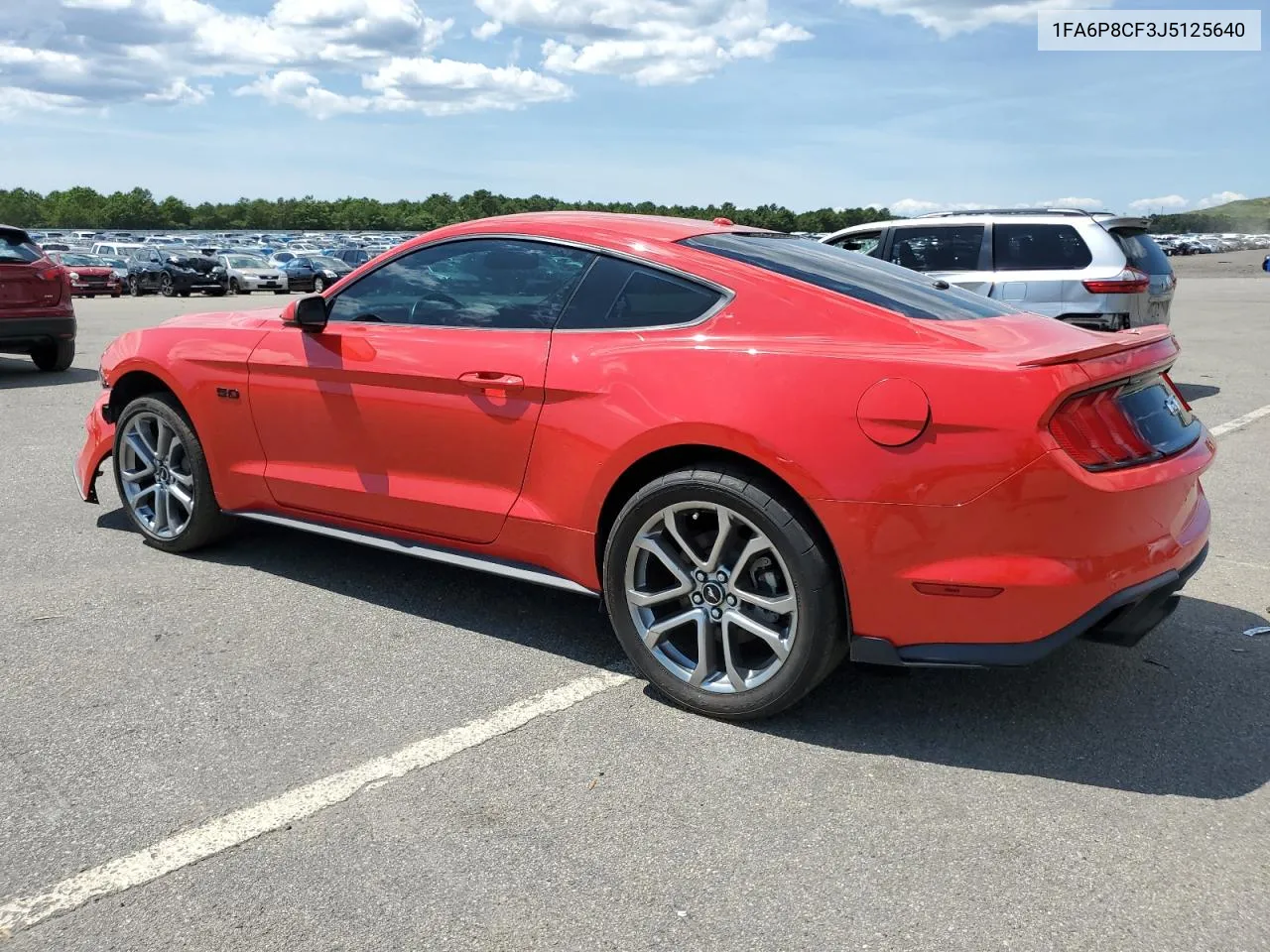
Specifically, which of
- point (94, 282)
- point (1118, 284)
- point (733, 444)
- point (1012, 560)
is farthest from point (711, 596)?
point (94, 282)

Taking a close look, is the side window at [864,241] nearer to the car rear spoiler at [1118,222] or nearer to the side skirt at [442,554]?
the car rear spoiler at [1118,222]

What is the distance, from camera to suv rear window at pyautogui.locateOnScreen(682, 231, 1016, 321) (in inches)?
148

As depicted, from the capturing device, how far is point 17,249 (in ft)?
38.4

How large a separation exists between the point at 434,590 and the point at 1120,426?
2795mm

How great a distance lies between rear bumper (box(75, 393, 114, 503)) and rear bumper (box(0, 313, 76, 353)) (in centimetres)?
688

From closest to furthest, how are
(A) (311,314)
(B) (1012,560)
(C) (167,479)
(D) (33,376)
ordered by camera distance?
1. (B) (1012,560)
2. (A) (311,314)
3. (C) (167,479)
4. (D) (33,376)

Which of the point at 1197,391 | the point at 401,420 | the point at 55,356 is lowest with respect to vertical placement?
the point at 1197,391

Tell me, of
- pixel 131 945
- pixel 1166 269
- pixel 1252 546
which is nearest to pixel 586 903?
pixel 131 945

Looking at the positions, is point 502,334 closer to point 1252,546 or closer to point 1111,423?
point 1111,423

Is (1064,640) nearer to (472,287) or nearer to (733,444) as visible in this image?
(733,444)

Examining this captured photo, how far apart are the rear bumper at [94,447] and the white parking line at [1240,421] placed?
739cm

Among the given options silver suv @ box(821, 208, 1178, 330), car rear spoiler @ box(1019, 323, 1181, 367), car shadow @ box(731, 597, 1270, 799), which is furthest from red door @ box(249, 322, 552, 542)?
silver suv @ box(821, 208, 1178, 330)

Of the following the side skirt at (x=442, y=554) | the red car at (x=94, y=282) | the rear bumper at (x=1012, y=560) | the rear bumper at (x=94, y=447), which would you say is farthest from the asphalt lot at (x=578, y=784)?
the red car at (x=94, y=282)

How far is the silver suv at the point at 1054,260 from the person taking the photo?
10039mm
